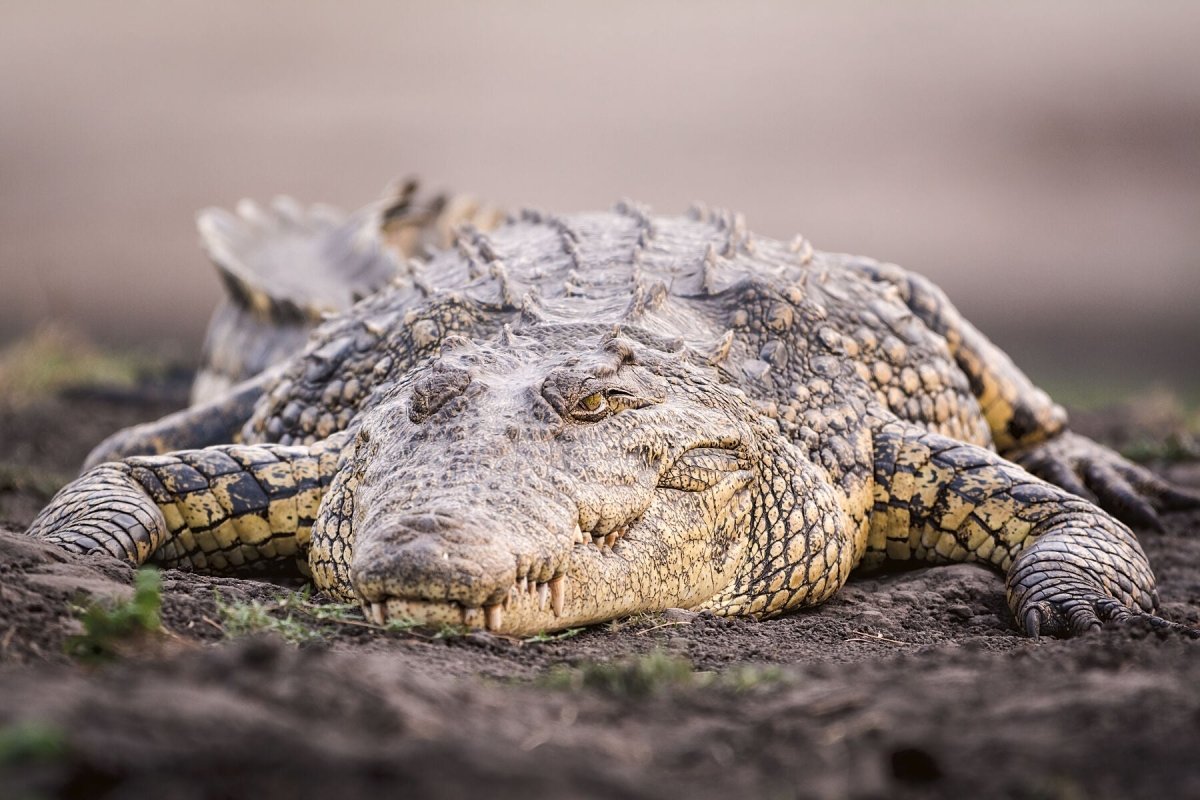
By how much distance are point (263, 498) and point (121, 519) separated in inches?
21.4

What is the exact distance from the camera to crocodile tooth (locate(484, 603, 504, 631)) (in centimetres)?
315

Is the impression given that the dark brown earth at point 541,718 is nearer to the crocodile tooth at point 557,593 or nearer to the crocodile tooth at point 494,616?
the crocodile tooth at point 494,616

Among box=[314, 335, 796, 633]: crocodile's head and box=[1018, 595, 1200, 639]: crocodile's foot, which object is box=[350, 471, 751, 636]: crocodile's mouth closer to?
box=[314, 335, 796, 633]: crocodile's head

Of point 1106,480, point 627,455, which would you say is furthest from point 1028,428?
point 627,455

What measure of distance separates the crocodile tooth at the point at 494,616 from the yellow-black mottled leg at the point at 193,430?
3222 millimetres

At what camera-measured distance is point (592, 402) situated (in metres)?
3.73

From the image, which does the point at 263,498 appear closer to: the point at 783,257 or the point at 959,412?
the point at 783,257

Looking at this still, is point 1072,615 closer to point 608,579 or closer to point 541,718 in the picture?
point 608,579

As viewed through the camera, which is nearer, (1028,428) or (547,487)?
(547,487)

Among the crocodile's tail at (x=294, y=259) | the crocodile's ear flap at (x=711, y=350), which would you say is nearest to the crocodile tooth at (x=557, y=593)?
the crocodile's ear flap at (x=711, y=350)

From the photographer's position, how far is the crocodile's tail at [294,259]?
7.61 m

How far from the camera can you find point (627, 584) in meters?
3.60

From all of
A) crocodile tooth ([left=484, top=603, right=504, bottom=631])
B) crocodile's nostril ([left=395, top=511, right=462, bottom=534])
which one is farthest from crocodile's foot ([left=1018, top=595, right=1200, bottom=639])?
crocodile's nostril ([left=395, top=511, right=462, bottom=534])

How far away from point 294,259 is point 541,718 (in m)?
7.21
